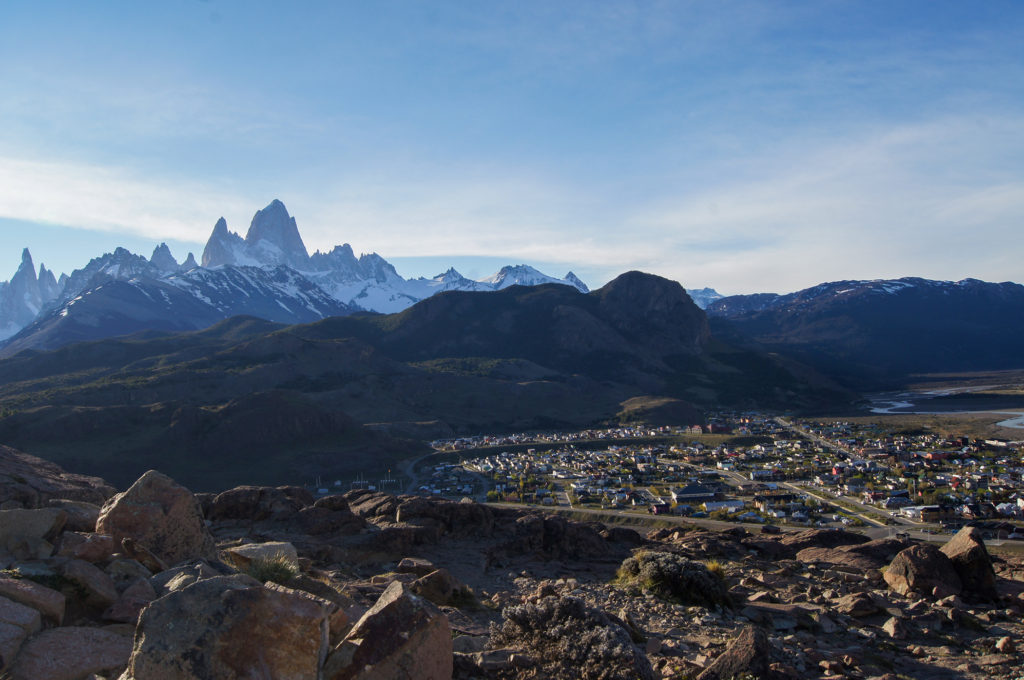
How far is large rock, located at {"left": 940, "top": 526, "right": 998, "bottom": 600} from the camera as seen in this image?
1658cm

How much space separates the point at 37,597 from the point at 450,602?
8.34 metres

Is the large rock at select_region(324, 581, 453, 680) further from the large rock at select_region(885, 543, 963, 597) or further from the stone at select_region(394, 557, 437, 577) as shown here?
the large rock at select_region(885, 543, 963, 597)

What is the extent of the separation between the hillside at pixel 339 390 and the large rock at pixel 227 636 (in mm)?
68428

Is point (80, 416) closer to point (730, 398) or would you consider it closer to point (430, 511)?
point (430, 511)

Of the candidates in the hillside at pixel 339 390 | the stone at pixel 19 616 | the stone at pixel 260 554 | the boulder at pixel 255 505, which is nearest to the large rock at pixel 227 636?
the stone at pixel 19 616

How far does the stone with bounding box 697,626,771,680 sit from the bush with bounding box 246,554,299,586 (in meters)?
6.06

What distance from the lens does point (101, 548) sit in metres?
10.2

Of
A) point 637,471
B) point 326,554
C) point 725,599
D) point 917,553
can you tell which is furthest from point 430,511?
point 637,471

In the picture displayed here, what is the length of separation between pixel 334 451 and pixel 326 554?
6232 centimetres

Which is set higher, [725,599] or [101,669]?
[101,669]

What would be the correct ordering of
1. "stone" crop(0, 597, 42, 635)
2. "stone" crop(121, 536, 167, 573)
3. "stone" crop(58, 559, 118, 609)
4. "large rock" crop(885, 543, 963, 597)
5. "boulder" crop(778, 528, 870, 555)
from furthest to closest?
1. "boulder" crop(778, 528, 870, 555)
2. "large rock" crop(885, 543, 963, 597)
3. "stone" crop(121, 536, 167, 573)
4. "stone" crop(58, 559, 118, 609)
5. "stone" crop(0, 597, 42, 635)

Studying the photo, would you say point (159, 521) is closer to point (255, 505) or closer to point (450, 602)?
point (450, 602)

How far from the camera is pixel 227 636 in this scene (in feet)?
19.4

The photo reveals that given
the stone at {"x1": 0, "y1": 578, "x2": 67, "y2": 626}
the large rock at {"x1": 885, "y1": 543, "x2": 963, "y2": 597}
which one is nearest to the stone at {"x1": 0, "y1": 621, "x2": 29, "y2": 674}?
the stone at {"x1": 0, "y1": 578, "x2": 67, "y2": 626}
